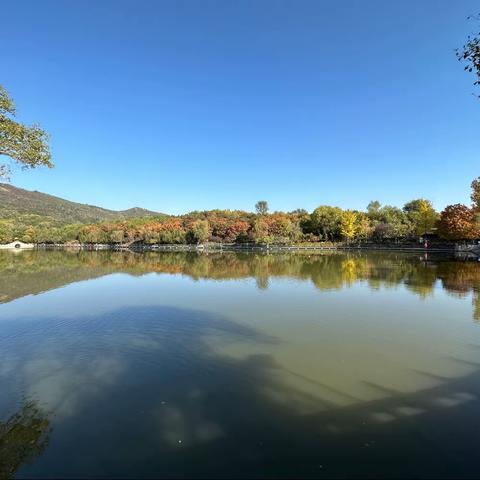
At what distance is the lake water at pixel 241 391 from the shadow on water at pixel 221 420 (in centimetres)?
2

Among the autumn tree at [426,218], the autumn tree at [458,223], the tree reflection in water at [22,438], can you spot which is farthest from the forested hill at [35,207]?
the tree reflection in water at [22,438]

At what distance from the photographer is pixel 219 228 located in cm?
10188

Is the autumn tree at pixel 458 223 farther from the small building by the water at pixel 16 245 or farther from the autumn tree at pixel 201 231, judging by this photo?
the small building by the water at pixel 16 245

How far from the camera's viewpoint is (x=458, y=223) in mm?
54844

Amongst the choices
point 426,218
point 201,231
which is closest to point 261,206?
point 201,231

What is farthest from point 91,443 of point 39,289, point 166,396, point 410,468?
point 39,289

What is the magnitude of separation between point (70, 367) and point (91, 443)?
3.55 meters

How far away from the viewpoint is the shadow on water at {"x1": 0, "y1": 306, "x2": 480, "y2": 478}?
16.4 ft

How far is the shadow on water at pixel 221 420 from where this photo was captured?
4.99 m

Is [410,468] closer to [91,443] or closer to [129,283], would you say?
[91,443]

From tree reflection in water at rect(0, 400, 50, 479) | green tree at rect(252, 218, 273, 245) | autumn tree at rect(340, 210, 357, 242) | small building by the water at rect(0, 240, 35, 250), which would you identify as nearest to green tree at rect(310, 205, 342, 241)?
autumn tree at rect(340, 210, 357, 242)

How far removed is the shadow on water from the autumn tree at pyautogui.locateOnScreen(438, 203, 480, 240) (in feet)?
174

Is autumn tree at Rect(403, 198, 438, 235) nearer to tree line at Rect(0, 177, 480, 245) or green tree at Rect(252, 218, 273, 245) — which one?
tree line at Rect(0, 177, 480, 245)

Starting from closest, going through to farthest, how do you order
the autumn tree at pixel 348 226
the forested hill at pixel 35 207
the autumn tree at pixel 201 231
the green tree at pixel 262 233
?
the autumn tree at pixel 348 226 < the green tree at pixel 262 233 < the autumn tree at pixel 201 231 < the forested hill at pixel 35 207
